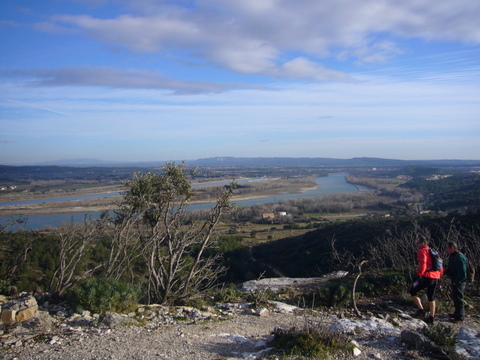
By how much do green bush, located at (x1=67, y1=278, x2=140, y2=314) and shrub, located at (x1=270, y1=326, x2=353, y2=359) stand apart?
117 inches

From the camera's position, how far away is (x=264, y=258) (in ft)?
79.8

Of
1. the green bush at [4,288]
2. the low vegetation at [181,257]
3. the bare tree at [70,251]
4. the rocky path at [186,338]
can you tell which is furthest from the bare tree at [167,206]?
the green bush at [4,288]

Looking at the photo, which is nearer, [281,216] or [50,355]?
[50,355]

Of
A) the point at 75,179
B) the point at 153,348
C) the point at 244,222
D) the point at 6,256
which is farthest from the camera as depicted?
the point at 75,179

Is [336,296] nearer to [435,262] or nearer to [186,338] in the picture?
[435,262]

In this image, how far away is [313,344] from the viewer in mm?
4633

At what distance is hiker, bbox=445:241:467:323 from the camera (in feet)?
19.2

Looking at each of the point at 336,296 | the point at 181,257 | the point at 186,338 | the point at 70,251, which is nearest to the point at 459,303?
the point at 336,296

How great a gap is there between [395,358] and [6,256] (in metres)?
15.5

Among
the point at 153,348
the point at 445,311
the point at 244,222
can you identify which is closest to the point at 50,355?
the point at 153,348

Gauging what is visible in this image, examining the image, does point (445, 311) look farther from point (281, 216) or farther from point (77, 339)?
point (281, 216)

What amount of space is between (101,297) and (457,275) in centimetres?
611

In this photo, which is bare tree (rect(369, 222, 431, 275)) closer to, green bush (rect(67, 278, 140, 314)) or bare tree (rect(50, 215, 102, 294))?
green bush (rect(67, 278, 140, 314))

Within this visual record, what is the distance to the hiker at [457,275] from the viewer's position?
5852 mm
